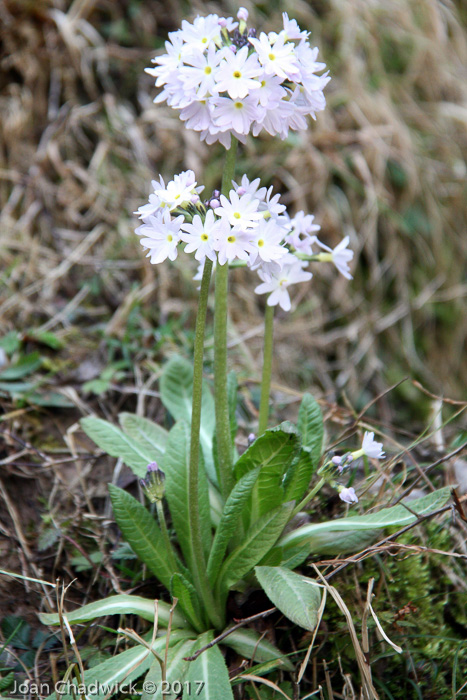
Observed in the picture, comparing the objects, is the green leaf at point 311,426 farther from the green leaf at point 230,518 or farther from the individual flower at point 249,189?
the individual flower at point 249,189

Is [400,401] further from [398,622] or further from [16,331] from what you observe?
[16,331]

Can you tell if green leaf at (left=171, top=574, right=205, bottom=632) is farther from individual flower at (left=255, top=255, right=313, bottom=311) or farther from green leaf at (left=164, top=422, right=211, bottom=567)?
individual flower at (left=255, top=255, right=313, bottom=311)

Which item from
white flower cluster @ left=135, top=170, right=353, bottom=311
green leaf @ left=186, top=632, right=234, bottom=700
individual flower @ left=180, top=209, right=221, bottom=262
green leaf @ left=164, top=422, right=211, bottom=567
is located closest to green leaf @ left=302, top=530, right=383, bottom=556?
green leaf @ left=164, top=422, right=211, bottom=567

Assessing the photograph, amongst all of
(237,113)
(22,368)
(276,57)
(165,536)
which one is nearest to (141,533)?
(165,536)

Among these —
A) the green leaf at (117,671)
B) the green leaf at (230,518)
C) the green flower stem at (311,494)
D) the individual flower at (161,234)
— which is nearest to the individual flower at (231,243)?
the individual flower at (161,234)

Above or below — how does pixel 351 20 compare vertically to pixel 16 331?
above

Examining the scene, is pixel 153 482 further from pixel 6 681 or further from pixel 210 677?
pixel 6 681

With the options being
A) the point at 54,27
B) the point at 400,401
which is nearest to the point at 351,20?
the point at 54,27
